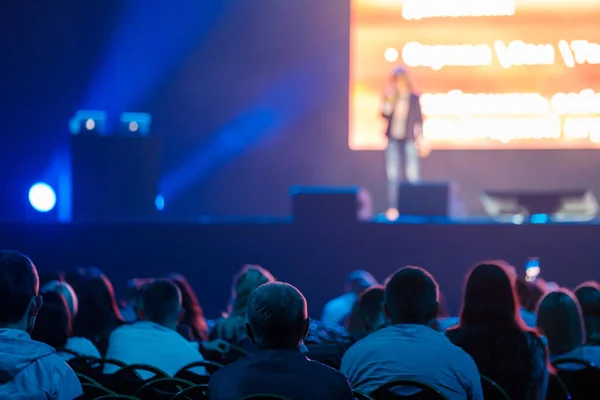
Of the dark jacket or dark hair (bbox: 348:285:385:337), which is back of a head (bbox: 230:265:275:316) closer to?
dark hair (bbox: 348:285:385:337)

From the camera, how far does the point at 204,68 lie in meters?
9.01

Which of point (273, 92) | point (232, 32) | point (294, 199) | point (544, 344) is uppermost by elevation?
point (232, 32)

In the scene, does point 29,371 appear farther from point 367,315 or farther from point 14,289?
point 367,315

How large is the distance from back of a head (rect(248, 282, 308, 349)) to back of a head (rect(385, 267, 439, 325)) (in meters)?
0.56

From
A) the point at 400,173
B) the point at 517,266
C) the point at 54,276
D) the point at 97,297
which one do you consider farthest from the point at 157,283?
the point at 400,173

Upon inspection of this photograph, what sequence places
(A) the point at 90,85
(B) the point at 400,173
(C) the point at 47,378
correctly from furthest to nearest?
(A) the point at 90,85 < (B) the point at 400,173 < (C) the point at 47,378

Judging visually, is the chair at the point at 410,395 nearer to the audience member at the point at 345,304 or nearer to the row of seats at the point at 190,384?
the row of seats at the point at 190,384

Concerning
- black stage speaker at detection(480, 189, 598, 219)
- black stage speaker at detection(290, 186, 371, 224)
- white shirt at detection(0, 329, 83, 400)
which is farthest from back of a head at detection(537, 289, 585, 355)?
black stage speaker at detection(480, 189, 598, 219)

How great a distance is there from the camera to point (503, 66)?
334 inches

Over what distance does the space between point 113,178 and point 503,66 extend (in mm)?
4123

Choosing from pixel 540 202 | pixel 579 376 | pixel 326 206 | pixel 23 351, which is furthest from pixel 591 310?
pixel 540 202

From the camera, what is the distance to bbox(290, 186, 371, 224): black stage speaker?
5.99 metres

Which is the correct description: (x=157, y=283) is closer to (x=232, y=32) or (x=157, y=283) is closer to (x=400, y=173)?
(x=400, y=173)

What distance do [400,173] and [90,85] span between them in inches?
134
